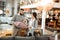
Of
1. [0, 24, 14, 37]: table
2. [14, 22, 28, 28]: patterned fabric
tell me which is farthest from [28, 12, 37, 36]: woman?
[0, 24, 14, 37]: table

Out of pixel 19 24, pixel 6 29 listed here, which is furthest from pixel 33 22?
pixel 6 29

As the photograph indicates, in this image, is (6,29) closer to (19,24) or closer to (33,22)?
(19,24)

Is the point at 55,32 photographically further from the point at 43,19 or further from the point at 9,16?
the point at 9,16

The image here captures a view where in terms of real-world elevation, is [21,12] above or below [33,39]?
above

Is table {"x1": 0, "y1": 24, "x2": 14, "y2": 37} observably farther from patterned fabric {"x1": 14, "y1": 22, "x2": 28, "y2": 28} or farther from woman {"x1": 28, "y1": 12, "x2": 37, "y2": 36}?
woman {"x1": 28, "y1": 12, "x2": 37, "y2": 36}

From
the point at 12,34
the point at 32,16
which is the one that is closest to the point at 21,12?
the point at 32,16

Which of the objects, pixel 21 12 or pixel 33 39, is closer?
pixel 33 39

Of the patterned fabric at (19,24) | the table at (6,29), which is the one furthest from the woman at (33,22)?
→ the table at (6,29)

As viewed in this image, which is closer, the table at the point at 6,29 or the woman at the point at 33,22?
the table at the point at 6,29

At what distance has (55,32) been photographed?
4281 millimetres

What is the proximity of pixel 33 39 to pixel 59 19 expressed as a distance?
1.11 m

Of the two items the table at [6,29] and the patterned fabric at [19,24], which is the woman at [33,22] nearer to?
the patterned fabric at [19,24]

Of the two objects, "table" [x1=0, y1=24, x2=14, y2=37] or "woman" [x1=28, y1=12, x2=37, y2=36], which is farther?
"woman" [x1=28, y1=12, x2=37, y2=36]

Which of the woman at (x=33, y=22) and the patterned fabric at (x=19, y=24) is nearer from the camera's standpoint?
the patterned fabric at (x=19, y=24)
